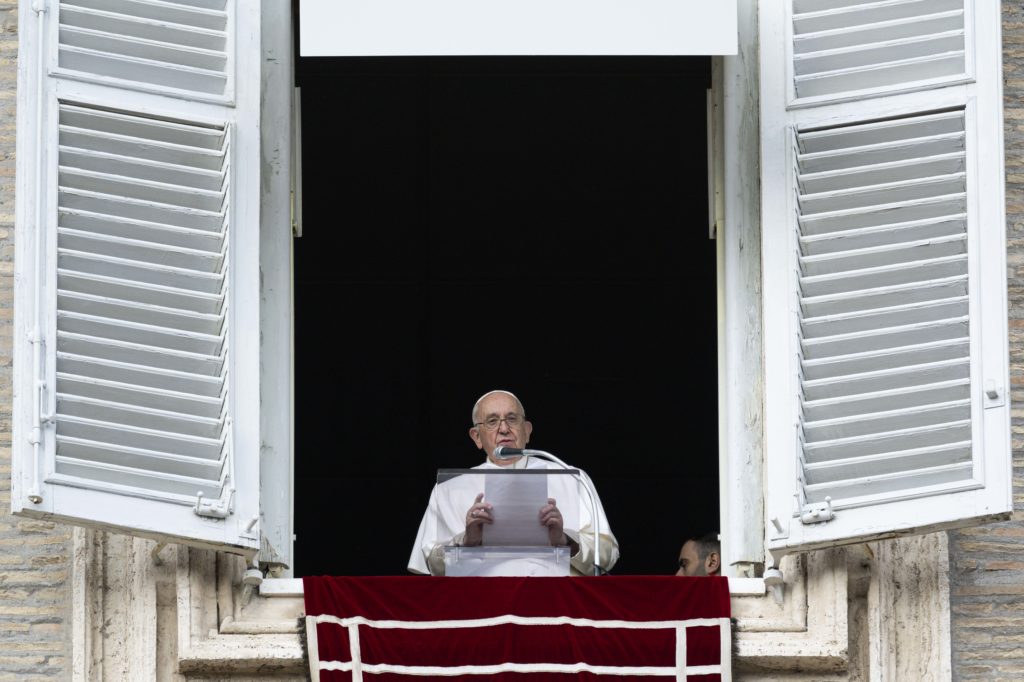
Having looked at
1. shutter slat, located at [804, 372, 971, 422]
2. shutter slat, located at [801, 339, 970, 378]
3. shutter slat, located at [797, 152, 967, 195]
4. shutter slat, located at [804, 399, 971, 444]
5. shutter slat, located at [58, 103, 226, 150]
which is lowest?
shutter slat, located at [804, 399, 971, 444]

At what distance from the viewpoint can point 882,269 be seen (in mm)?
7281

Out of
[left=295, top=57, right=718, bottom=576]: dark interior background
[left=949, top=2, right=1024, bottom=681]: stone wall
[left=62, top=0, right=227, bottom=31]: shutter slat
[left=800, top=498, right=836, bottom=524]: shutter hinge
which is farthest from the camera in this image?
[left=295, top=57, right=718, bottom=576]: dark interior background

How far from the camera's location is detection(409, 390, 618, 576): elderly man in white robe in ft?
23.7

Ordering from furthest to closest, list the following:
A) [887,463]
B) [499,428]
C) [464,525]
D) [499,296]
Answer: [499,296] → [499,428] → [464,525] → [887,463]

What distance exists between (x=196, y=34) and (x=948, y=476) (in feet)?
7.74

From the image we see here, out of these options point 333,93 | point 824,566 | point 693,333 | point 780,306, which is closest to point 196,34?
point 780,306

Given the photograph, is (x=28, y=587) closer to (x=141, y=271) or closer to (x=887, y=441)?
(x=141, y=271)

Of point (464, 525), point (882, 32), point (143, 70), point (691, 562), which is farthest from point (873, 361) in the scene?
point (143, 70)

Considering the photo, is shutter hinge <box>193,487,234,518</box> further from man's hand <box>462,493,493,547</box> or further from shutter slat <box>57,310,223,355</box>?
man's hand <box>462,493,493,547</box>

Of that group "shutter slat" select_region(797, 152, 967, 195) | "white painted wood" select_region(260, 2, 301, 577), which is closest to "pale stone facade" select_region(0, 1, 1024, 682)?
"white painted wood" select_region(260, 2, 301, 577)

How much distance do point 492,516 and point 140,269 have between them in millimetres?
1144

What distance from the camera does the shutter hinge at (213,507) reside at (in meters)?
7.02

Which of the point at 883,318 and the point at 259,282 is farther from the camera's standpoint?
the point at 259,282

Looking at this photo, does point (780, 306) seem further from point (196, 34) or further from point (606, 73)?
point (606, 73)
